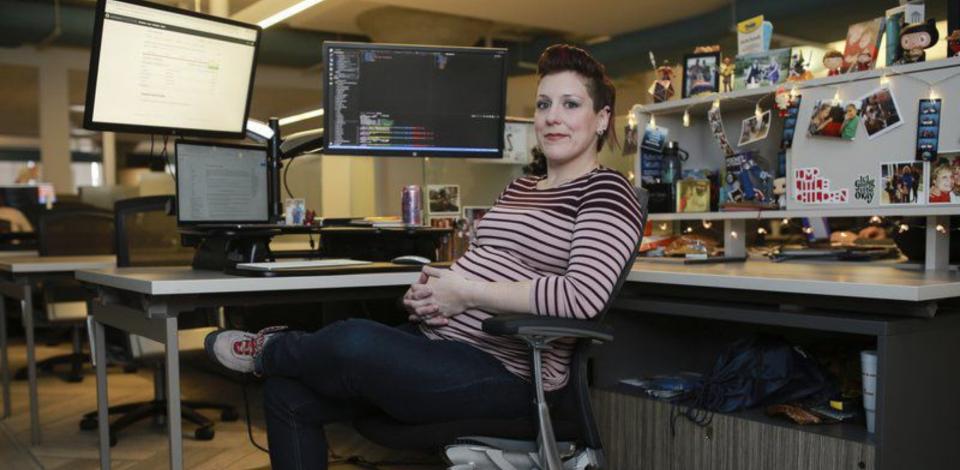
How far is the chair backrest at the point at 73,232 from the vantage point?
423 cm

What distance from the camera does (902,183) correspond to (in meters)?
2.17

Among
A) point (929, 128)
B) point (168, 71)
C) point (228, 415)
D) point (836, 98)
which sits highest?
point (168, 71)

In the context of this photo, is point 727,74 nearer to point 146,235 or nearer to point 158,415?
point 146,235

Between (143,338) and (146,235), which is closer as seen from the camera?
(143,338)

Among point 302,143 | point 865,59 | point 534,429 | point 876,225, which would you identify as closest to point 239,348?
point 534,429

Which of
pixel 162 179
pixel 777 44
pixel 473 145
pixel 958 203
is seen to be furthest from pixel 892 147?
pixel 777 44

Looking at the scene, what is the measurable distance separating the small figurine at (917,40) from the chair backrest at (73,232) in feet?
12.4

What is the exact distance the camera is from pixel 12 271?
3.27 m

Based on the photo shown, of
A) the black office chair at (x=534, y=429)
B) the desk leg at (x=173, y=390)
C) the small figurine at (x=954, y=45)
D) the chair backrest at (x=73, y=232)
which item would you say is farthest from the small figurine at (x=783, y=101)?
the chair backrest at (x=73, y=232)

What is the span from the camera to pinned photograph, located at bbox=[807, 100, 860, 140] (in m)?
2.26

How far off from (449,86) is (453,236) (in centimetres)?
54

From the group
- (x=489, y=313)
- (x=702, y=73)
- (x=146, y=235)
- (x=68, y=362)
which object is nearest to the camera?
(x=489, y=313)

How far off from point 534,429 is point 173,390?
86cm

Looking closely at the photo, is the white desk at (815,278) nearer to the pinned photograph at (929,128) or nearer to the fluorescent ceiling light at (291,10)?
the pinned photograph at (929,128)
